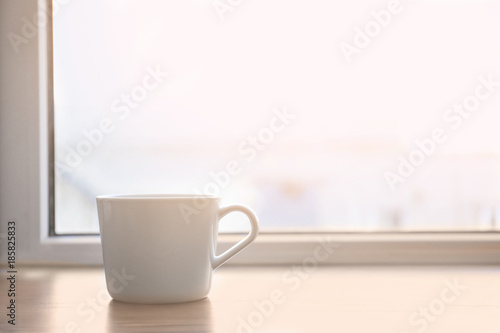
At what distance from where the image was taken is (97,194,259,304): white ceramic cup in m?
0.63

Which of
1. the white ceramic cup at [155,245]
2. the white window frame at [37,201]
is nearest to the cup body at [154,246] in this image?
the white ceramic cup at [155,245]

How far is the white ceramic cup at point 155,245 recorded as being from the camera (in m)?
0.63

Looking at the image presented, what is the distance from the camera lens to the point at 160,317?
0.59 meters

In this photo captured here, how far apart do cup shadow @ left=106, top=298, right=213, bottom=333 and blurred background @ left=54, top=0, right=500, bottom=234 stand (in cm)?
37

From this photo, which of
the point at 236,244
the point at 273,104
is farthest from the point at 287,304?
the point at 273,104

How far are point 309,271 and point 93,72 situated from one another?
47cm

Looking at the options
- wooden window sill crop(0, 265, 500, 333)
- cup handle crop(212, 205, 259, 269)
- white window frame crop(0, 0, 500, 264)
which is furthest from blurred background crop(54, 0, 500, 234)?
cup handle crop(212, 205, 259, 269)

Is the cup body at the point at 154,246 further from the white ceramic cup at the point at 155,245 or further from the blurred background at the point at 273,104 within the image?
the blurred background at the point at 273,104

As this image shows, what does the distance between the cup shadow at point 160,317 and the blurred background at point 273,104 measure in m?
0.37

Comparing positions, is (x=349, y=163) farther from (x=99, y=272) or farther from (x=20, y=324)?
(x=20, y=324)

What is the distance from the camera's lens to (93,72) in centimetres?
Answer: 100

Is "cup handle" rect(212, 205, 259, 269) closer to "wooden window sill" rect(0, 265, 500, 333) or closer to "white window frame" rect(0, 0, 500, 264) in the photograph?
"wooden window sill" rect(0, 265, 500, 333)

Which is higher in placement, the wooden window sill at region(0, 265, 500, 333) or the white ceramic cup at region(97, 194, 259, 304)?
the white ceramic cup at region(97, 194, 259, 304)

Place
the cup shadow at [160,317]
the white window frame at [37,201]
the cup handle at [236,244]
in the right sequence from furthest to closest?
1. the white window frame at [37,201]
2. the cup handle at [236,244]
3. the cup shadow at [160,317]
